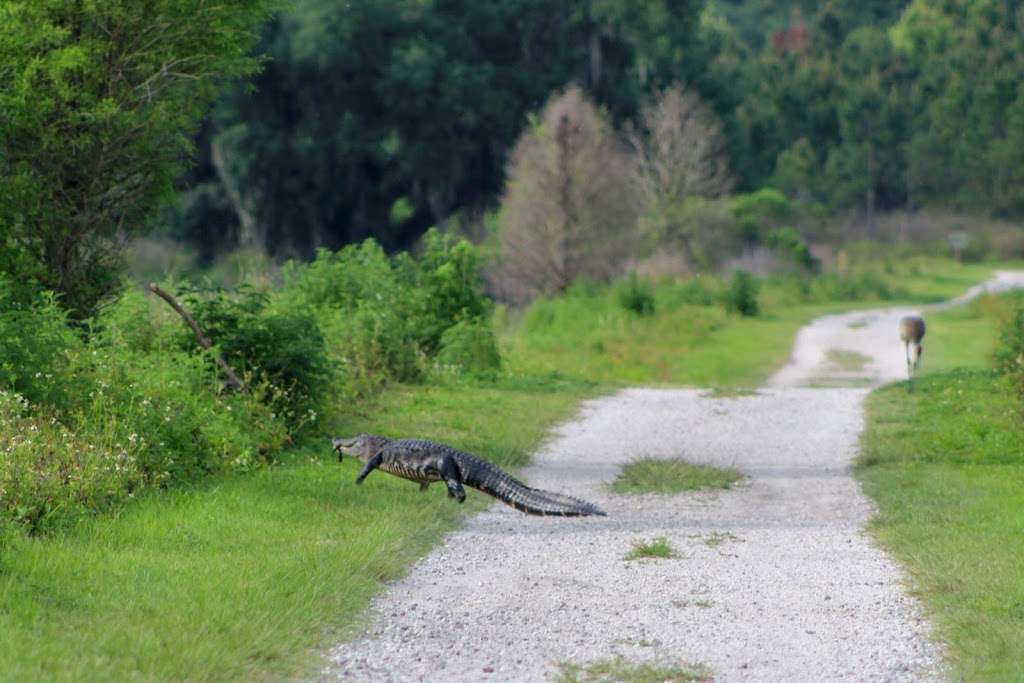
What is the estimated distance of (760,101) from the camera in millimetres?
75562

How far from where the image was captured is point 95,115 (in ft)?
43.8

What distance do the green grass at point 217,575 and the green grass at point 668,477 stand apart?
→ 151 centimetres

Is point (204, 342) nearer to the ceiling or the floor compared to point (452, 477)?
nearer to the ceiling

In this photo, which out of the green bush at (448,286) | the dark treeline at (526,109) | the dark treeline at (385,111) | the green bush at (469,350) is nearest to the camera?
the green bush at (469,350)

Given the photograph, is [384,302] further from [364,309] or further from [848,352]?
[848,352]

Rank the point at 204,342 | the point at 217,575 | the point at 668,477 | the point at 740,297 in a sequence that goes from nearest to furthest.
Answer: the point at 217,575, the point at 668,477, the point at 204,342, the point at 740,297

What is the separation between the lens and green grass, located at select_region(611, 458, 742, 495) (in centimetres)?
1183

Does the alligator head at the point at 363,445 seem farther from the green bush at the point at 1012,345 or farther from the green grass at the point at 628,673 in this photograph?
the green bush at the point at 1012,345

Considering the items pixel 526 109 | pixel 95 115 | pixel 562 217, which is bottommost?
pixel 562 217

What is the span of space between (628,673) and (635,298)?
1151 inches

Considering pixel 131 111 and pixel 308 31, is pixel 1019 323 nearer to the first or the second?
pixel 131 111

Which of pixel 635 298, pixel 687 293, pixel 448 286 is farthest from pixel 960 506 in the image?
pixel 687 293

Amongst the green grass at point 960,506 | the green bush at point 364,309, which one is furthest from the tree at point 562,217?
the green grass at point 960,506

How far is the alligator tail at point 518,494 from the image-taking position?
10.3m
